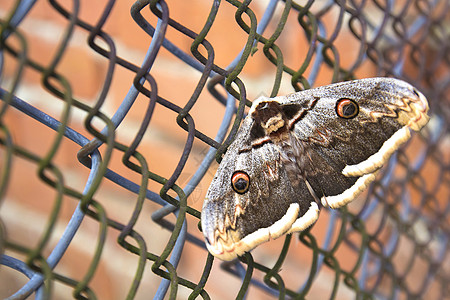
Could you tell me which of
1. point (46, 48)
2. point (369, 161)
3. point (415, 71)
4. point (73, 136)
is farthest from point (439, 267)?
point (46, 48)

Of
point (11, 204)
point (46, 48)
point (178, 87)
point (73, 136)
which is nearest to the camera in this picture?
point (73, 136)

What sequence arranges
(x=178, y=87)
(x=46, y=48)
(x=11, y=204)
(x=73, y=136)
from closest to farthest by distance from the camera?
(x=73, y=136) → (x=178, y=87) → (x=46, y=48) → (x=11, y=204)

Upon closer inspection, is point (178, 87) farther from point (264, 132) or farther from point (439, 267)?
point (439, 267)

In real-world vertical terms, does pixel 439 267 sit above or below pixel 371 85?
above

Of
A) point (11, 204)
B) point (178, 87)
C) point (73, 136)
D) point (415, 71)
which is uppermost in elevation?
point (415, 71)
